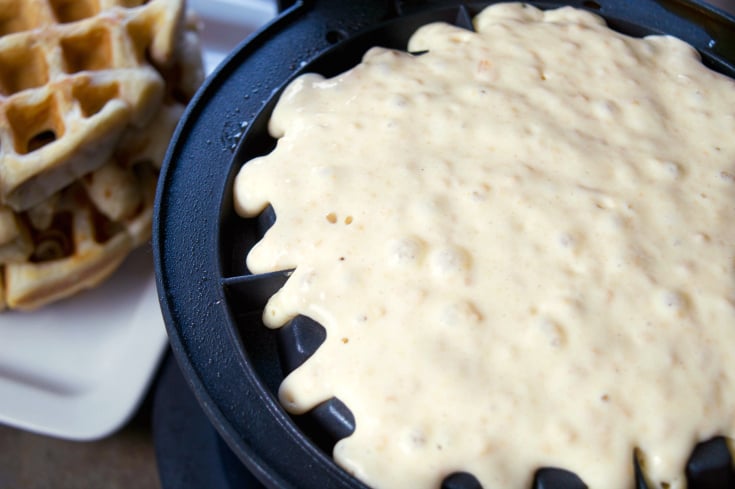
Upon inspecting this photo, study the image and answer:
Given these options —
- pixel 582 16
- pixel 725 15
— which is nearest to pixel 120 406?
pixel 582 16

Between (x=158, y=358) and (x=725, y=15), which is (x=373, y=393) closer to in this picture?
(x=158, y=358)

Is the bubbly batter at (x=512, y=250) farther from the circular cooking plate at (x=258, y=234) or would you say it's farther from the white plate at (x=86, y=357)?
the white plate at (x=86, y=357)

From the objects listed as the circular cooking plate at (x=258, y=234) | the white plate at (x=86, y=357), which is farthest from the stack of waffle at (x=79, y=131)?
the circular cooking plate at (x=258, y=234)

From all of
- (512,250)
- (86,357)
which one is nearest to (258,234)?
(512,250)

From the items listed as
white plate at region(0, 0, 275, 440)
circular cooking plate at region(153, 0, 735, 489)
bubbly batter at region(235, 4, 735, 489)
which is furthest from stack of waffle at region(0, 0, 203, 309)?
bubbly batter at region(235, 4, 735, 489)

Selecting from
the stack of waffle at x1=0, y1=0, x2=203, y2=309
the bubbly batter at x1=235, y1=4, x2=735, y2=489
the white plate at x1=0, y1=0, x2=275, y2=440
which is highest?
the bubbly batter at x1=235, y1=4, x2=735, y2=489

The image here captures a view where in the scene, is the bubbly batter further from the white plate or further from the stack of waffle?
the white plate

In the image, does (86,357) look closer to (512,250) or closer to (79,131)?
(79,131)

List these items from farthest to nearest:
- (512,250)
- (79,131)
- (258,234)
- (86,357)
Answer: (86,357) < (79,131) < (258,234) < (512,250)
